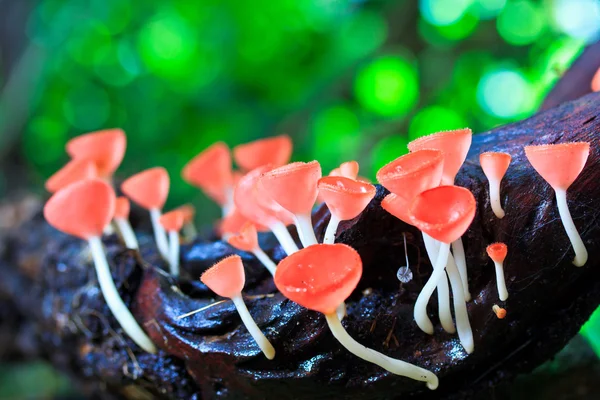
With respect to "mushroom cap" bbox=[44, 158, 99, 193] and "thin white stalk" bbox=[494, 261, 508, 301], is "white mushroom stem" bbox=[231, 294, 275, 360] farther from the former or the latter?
"mushroom cap" bbox=[44, 158, 99, 193]

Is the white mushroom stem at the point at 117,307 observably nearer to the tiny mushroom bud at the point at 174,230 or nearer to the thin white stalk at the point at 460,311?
the tiny mushroom bud at the point at 174,230

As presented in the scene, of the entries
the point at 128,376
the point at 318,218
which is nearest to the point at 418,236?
the point at 318,218

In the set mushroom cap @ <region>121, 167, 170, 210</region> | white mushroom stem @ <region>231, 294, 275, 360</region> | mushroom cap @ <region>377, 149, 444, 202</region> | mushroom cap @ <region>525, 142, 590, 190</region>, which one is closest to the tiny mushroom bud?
mushroom cap @ <region>121, 167, 170, 210</region>

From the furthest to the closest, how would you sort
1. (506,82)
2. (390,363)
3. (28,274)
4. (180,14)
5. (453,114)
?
(180,14) → (453,114) → (506,82) → (28,274) → (390,363)

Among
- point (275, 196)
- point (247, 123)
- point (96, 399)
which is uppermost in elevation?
point (275, 196)

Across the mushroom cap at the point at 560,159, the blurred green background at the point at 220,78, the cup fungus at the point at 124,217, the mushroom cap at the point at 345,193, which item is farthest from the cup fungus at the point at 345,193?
the blurred green background at the point at 220,78

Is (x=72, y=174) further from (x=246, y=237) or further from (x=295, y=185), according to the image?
(x=295, y=185)

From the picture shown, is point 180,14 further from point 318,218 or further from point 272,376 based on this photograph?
point 272,376
